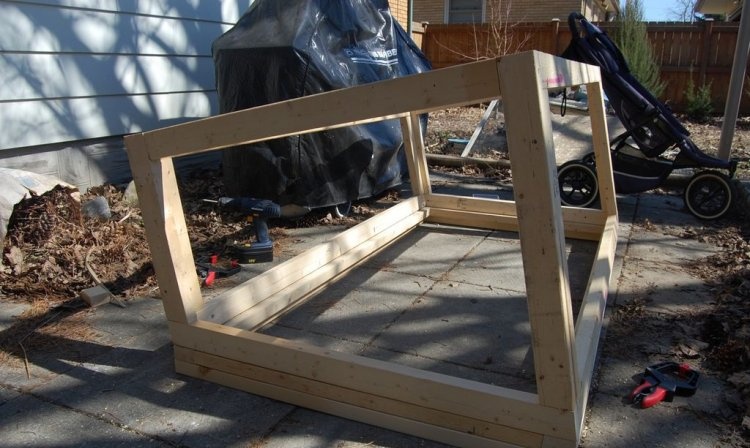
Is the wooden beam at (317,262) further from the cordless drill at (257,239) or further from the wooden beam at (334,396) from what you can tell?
the cordless drill at (257,239)

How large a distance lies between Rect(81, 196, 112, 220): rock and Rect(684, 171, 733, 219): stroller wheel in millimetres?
5188

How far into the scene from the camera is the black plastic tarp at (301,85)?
4.91 m

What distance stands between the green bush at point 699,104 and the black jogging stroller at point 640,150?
8009 millimetres

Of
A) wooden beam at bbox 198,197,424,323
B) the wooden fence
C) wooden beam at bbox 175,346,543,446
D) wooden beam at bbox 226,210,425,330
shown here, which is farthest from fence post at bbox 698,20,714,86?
wooden beam at bbox 175,346,543,446

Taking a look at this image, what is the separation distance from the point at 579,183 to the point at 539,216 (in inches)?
163

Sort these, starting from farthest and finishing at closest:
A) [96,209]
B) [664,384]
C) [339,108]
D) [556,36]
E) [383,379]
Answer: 1. [556,36]
2. [96,209]
3. [664,384]
4. [383,379]
5. [339,108]

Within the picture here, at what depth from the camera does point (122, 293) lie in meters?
3.64

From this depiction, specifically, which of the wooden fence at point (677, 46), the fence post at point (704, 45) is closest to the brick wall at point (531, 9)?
the wooden fence at point (677, 46)

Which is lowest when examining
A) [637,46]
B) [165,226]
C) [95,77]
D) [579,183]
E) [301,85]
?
[579,183]

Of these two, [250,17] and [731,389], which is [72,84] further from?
[731,389]

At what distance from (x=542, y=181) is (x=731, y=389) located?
151 centimetres

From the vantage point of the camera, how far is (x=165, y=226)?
253 cm

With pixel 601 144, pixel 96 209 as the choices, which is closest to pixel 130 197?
pixel 96 209

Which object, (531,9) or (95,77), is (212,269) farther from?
(531,9)
